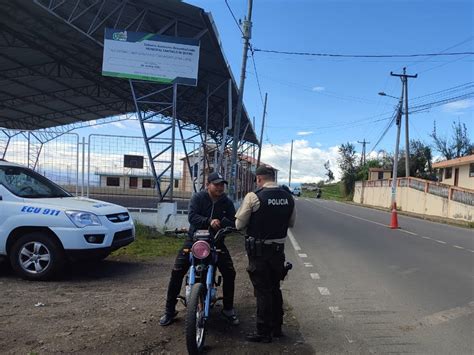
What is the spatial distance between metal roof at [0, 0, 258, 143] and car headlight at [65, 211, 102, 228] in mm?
7155

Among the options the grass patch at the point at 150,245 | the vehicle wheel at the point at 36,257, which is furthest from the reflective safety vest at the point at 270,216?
the grass patch at the point at 150,245

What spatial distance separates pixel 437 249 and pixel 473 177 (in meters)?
27.7

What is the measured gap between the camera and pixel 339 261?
1038cm

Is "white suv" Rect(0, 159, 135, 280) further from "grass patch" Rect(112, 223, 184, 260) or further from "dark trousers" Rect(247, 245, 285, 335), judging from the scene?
"dark trousers" Rect(247, 245, 285, 335)

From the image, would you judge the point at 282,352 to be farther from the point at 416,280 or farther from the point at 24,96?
the point at 24,96

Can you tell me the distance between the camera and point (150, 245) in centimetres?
1125

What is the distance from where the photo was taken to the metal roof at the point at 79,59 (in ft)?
45.4

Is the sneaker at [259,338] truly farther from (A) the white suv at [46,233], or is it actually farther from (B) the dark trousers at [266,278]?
(A) the white suv at [46,233]

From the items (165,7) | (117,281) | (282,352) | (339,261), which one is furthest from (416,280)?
(165,7)

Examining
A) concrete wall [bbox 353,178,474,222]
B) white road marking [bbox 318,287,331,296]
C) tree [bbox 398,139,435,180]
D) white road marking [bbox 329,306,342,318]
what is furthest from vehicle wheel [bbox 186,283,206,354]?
tree [bbox 398,139,435,180]

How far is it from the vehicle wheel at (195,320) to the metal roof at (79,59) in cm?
1027

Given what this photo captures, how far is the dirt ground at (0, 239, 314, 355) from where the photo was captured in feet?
15.4

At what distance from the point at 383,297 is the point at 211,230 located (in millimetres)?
3303

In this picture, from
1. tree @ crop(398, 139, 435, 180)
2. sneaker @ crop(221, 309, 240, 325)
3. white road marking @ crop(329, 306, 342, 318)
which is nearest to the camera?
sneaker @ crop(221, 309, 240, 325)
